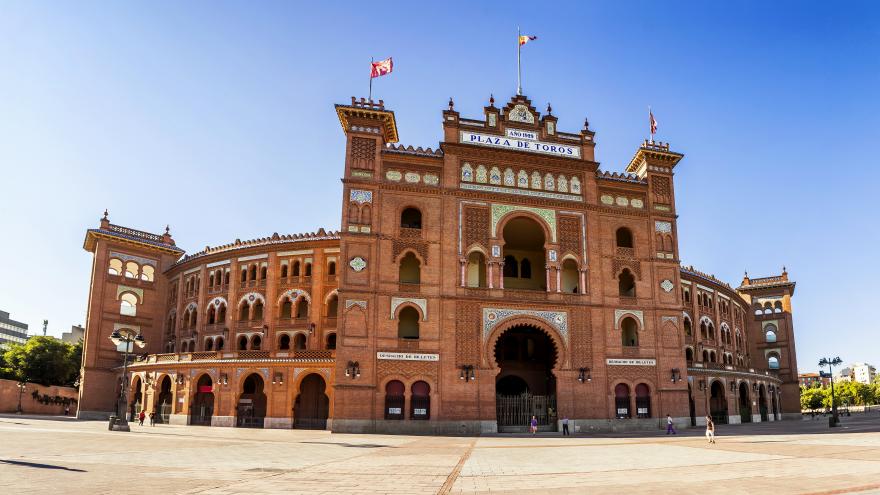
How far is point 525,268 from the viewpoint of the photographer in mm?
46906

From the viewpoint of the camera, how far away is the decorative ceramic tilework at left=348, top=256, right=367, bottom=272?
125 feet

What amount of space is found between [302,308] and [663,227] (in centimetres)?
2888

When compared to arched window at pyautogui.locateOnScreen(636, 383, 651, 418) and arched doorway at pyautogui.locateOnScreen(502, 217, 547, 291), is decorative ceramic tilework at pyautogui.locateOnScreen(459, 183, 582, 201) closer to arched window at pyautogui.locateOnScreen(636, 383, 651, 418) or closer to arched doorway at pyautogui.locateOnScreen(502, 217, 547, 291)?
arched doorway at pyautogui.locateOnScreen(502, 217, 547, 291)

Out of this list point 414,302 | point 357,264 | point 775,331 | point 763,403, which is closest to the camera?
point 357,264

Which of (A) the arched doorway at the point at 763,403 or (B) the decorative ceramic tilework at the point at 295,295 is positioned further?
(A) the arched doorway at the point at 763,403

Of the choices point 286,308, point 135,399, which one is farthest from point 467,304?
point 135,399

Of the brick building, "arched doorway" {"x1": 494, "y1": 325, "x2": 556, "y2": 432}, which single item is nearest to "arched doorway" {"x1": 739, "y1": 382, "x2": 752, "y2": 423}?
the brick building

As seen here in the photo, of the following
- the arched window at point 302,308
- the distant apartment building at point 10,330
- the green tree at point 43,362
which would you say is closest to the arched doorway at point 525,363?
the arched window at point 302,308

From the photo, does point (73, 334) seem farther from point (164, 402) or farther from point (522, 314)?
point (522, 314)

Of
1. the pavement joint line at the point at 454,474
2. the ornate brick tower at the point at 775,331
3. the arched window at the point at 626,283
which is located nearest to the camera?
the pavement joint line at the point at 454,474

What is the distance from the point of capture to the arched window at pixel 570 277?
43041mm

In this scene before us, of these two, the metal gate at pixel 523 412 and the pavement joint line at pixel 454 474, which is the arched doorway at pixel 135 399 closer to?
the metal gate at pixel 523 412

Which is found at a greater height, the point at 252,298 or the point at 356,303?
the point at 252,298

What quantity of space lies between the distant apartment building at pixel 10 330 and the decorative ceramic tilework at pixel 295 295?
125 m
